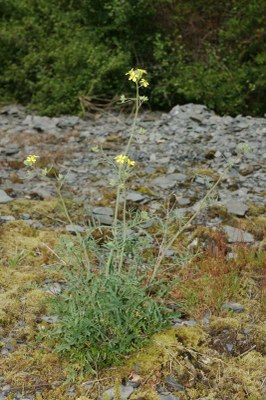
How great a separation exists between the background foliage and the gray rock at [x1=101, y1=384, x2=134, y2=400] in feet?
29.4

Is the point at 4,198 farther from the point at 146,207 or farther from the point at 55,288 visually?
the point at 55,288

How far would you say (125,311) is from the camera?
429cm

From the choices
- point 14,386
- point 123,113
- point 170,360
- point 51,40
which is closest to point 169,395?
point 170,360

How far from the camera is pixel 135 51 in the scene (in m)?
13.5

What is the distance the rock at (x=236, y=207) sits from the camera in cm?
729

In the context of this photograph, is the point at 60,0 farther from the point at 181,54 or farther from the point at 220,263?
the point at 220,263

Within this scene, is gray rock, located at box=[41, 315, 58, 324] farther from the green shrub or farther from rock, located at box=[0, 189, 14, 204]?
rock, located at box=[0, 189, 14, 204]

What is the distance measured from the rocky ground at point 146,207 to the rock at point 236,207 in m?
0.02

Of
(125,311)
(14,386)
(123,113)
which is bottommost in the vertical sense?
(123,113)

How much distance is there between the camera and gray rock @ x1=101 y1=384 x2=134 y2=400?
4070 millimetres

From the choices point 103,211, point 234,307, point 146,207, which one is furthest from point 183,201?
point 234,307

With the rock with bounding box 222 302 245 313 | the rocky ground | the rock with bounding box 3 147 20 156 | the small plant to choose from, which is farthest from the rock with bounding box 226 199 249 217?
the rock with bounding box 3 147 20 156

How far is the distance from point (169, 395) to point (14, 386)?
1.04 m

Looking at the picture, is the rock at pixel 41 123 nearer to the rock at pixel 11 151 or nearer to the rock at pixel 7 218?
the rock at pixel 11 151
